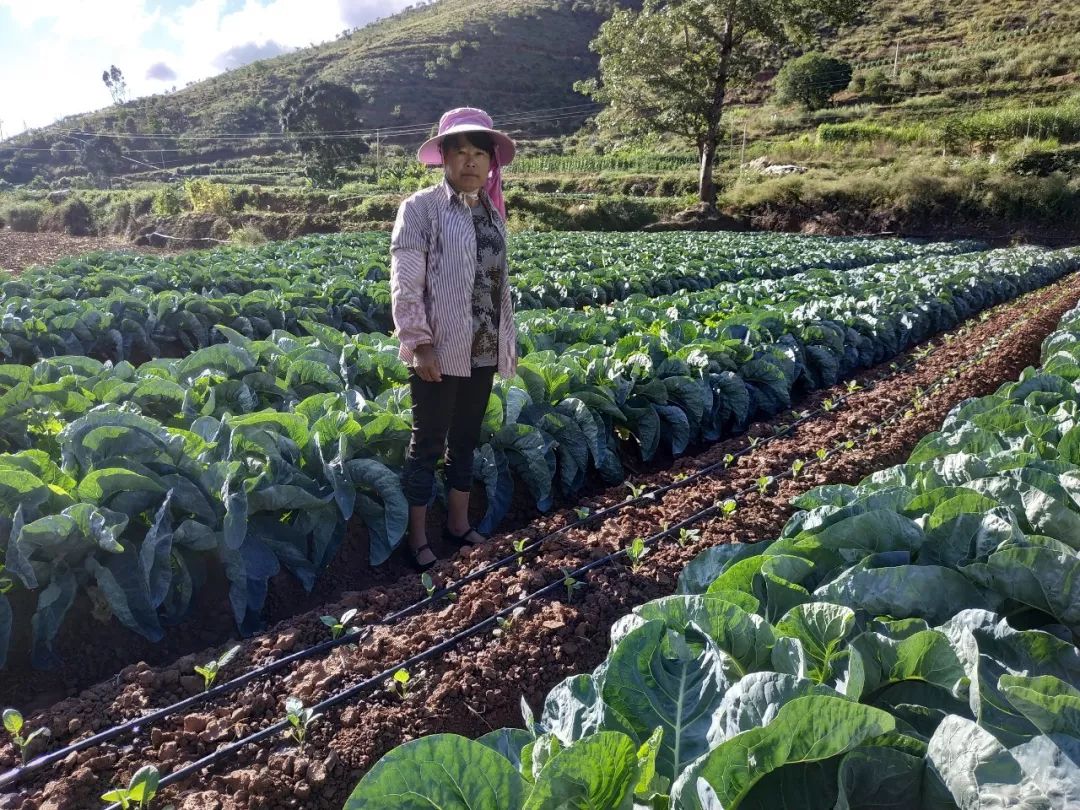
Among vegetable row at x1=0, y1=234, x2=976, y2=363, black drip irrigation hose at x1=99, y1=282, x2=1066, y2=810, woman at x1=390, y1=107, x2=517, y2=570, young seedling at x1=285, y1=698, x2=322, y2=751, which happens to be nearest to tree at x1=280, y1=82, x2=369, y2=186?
vegetable row at x1=0, y1=234, x2=976, y2=363

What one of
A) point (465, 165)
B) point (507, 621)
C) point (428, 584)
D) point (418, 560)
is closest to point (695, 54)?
point (465, 165)

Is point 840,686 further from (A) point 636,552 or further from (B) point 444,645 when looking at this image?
(A) point 636,552

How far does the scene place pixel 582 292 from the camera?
1068 cm

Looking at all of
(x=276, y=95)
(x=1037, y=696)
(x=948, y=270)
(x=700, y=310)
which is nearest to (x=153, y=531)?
(x=1037, y=696)

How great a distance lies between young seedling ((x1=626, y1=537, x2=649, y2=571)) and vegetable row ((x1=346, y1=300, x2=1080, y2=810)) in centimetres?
78

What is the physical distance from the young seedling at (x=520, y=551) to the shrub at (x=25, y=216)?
4220 cm

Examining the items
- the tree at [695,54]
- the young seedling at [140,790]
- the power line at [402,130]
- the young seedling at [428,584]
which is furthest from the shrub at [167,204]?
the young seedling at [140,790]

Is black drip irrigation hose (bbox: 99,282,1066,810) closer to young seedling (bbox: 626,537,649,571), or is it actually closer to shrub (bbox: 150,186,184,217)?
young seedling (bbox: 626,537,649,571)

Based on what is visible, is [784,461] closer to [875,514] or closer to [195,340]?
[875,514]

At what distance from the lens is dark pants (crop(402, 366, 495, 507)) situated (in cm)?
323

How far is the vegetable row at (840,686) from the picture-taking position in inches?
44.7

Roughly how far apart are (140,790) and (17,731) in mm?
645

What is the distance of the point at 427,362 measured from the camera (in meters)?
3.06

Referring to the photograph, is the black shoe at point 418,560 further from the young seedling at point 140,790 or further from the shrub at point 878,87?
the shrub at point 878,87
